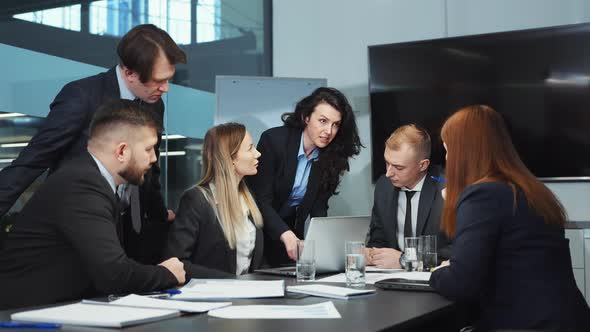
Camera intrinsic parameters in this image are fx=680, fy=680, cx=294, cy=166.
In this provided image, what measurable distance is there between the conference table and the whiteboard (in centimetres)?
266

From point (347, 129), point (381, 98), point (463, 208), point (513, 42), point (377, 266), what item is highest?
point (513, 42)

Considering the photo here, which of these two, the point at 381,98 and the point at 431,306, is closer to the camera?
the point at 431,306

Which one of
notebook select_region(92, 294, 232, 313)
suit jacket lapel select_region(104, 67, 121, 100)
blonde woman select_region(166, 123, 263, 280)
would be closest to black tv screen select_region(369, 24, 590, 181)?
blonde woman select_region(166, 123, 263, 280)

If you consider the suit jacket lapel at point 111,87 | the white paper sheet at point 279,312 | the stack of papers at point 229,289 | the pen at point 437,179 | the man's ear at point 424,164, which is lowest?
the stack of papers at point 229,289

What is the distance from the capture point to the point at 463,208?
1.92 metres

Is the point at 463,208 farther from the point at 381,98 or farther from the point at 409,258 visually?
the point at 381,98

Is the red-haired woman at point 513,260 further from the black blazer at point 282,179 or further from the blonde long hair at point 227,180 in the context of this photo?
the black blazer at point 282,179

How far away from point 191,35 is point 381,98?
4.51 feet

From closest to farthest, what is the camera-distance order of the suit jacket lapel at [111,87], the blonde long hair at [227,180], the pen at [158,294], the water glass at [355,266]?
the pen at [158,294]
the water glass at [355,266]
the suit jacket lapel at [111,87]
the blonde long hair at [227,180]

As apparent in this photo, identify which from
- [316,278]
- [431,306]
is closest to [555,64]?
[316,278]

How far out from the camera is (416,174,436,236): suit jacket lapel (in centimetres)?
305

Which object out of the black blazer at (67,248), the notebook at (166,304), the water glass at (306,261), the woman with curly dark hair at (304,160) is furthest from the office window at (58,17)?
the notebook at (166,304)

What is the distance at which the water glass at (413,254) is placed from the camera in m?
2.53

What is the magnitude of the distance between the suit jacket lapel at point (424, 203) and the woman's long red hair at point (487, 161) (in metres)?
0.94
